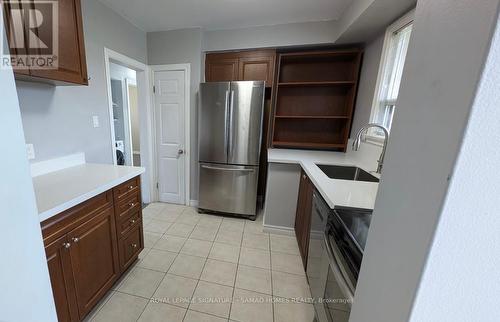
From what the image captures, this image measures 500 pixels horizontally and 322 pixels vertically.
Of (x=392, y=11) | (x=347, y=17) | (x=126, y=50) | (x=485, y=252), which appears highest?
(x=347, y=17)

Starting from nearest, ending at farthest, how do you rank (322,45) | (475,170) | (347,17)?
(475,170) < (347,17) < (322,45)

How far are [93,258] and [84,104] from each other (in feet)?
4.60

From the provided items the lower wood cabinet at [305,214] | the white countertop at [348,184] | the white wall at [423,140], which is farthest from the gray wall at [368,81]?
the white wall at [423,140]

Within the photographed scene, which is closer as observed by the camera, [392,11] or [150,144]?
[392,11]

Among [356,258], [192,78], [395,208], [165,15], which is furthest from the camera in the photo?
[192,78]

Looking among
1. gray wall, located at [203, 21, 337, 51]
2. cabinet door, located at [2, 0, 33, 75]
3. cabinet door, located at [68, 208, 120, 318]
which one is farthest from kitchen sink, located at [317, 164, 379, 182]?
cabinet door, located at [2, 0, 33, 75]

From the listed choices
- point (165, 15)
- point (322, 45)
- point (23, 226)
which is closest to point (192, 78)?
point (165, 15)

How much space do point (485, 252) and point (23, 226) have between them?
1.06m

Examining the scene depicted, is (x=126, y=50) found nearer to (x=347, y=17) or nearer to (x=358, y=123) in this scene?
(x=347, y=17)

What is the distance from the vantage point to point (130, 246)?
1.59 metres

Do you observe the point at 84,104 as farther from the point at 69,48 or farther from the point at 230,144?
the point at 230,144

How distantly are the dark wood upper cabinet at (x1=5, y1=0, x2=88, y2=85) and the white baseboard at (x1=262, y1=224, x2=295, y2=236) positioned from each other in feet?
7.22

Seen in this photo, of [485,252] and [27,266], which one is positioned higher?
[485,252]

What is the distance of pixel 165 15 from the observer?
7.11 feet
